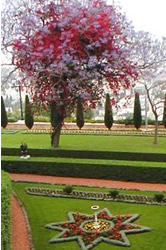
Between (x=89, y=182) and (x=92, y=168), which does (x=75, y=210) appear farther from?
(x=92, y=168)

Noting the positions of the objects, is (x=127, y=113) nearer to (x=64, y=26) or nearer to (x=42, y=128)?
(x=42, y=128)

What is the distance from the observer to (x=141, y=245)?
8078 millimetres

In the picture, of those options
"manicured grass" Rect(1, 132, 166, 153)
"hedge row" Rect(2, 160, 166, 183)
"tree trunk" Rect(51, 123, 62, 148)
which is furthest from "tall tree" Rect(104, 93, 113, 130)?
"hedge row" Rect(2, 160, 166, 183)

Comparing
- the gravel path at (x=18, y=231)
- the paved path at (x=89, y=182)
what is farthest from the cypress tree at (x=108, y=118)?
the gravel path at (x=18, y=231)

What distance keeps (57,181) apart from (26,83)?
4.53 metres

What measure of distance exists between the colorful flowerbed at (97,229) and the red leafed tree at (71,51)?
699cm

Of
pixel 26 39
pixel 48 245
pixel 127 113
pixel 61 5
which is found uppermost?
pixel 61 5

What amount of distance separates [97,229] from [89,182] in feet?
16.9

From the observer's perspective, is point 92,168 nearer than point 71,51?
Yes

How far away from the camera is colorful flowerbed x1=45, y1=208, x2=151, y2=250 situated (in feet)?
27.3

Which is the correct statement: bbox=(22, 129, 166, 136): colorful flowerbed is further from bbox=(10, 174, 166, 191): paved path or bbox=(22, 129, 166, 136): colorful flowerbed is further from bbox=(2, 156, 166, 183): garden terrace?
bbox=(10, 174, 166, 191): paved path

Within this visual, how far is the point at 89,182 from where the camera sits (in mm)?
14023

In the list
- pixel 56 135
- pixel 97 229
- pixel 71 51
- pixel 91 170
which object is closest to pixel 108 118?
pixel 56 135

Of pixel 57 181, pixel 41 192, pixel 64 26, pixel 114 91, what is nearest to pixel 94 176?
pixel 57 181
